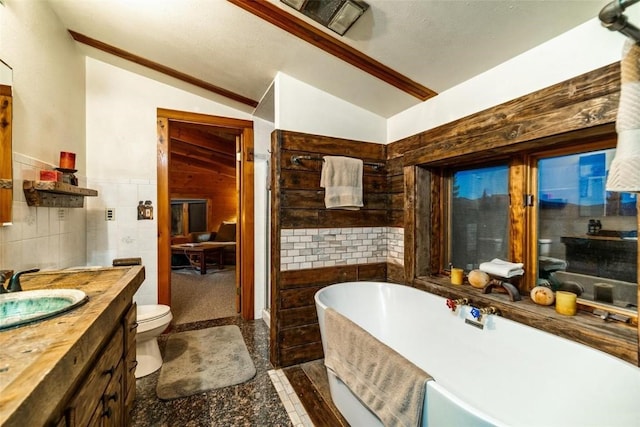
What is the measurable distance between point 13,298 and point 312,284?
1.69m

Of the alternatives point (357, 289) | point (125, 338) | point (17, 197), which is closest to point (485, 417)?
point (357, 289)

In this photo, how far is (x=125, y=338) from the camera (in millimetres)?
1362

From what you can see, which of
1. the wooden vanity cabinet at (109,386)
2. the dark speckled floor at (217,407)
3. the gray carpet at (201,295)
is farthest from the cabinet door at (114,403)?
the gray carpet at (201,295)

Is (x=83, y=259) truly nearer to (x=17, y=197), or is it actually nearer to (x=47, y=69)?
(x=17, y=197)

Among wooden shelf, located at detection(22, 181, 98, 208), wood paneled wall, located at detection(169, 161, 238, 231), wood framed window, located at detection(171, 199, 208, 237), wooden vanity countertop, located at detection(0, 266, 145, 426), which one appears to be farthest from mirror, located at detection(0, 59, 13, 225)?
wood framed window, located at detection(171, 199, 208, 237)

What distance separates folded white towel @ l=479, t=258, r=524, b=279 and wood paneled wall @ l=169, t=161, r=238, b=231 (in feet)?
20.4

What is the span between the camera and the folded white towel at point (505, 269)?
1725mm

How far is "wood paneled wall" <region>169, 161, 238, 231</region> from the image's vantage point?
632 cm

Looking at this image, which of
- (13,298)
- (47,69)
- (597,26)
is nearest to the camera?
(13,298)

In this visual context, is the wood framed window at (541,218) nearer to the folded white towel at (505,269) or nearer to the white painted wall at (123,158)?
the folded white towel at (505,269)

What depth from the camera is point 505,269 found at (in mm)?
1729

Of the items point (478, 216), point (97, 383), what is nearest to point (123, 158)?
point (97, 383)

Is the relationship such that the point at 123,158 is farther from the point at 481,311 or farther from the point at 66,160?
the point at 481,311

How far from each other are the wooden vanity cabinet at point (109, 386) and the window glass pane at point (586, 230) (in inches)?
90.0
